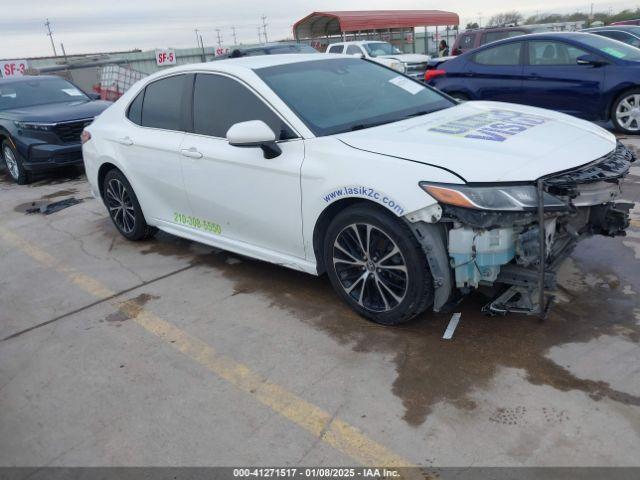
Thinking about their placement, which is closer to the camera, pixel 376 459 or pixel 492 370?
pixel 376 459

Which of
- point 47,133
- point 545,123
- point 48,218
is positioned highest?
point 545,123

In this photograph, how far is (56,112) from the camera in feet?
28.7

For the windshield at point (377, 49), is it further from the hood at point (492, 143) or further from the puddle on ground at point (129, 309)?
the puddle on ground at point (129, 309)

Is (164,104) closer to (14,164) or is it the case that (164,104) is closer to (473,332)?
(473,332)

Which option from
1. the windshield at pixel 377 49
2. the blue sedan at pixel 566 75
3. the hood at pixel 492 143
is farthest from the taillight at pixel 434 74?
the windshield at pixel 377 49

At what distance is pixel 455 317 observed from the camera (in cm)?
362

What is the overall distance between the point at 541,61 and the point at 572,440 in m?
7.39

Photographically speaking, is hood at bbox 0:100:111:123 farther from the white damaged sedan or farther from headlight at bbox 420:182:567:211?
headlight at bbox 420:182:567:211

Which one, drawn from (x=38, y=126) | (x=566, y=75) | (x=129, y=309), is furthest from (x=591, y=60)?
(x=38, y=126)

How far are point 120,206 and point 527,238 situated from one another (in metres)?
4.02

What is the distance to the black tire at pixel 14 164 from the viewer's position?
888 centimetres

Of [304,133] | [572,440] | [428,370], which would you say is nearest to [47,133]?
[304,133]

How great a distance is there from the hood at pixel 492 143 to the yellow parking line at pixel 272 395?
1.44 meters

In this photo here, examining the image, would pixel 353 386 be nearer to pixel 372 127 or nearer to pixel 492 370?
pixel 492 370
